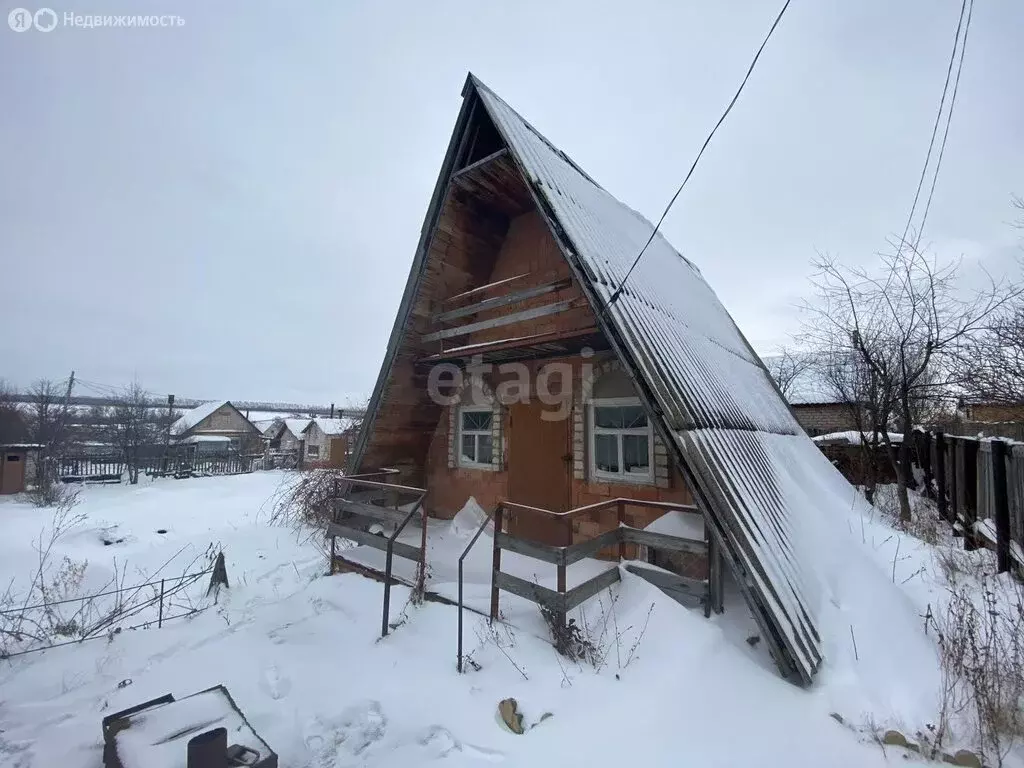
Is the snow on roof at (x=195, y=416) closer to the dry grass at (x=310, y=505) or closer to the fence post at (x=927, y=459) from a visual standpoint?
the dry grass at (x=310, y=505)

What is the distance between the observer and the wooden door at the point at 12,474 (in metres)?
15.2

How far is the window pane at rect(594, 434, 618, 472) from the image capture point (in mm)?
7004

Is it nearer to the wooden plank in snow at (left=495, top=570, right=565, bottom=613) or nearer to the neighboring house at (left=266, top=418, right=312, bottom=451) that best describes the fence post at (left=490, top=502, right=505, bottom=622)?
the wooden plank in snow at (left=495, top=570, right=565, bottom=613)

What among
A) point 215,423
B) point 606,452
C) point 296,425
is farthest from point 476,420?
point 215,423

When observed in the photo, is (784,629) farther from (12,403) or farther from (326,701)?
(12,403)

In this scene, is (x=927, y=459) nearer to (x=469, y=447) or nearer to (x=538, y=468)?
(x=538, y=468)

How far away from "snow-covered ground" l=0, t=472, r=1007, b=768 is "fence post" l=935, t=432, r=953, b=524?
438 centimetres

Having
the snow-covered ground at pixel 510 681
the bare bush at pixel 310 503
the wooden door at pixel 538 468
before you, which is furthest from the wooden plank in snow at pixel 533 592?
the bare bush at pixel 310 503

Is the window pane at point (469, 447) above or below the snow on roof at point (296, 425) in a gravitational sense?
above

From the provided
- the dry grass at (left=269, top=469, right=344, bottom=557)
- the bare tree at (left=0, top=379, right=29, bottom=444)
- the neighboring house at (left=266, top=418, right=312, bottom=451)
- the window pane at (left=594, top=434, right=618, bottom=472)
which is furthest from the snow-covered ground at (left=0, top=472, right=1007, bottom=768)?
the neighboring house at (left=266, top=418, right=312, bottom=451)

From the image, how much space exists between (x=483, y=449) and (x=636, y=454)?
10.1 feet

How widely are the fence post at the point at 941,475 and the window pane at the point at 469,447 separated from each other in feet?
30.2

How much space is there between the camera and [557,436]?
7.55m

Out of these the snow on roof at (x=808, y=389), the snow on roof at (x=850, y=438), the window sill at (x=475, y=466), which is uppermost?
the snow on roof at (x=808, y=389)
